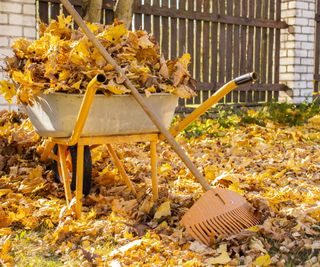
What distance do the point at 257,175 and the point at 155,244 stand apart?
6.42 feet

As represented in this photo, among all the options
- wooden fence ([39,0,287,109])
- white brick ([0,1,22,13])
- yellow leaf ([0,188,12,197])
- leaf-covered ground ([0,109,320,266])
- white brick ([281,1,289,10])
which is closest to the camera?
leaf-covered ground ([0,109,320,266])

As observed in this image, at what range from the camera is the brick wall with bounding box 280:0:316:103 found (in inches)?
364

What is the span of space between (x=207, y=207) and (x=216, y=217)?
0.25 ft

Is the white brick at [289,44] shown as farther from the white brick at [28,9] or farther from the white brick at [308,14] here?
the white brick at [28,9]

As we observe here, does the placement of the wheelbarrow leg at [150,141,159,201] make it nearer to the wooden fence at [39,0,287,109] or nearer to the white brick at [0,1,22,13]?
the white brick at [0,1,22,13]

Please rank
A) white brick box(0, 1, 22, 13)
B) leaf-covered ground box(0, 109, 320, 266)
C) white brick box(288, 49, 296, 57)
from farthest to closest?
white brick box(288, 49, 296, 57)
white brick box(0, 1, 22, 13)
leaf-covered ground box(0, 109, 320, 266)

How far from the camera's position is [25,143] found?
181 inches

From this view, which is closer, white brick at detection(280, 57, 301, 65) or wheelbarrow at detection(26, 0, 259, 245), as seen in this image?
wheelbarrow at detection(26, 0, 259, 245)

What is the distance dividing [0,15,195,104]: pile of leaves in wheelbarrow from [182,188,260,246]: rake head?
68 cm

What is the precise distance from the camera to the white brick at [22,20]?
6.15m

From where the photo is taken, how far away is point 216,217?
314 cm

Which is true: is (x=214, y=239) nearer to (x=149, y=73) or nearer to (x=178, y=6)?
(x=149, y=73)

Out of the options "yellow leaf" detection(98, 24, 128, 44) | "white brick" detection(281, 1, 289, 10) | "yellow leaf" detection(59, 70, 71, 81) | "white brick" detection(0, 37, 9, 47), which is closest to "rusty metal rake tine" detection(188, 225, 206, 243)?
"yellow leaf" detection(59, 70, 71, 81)

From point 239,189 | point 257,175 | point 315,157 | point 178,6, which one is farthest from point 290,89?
point 239,189
